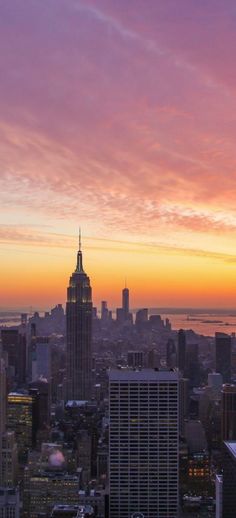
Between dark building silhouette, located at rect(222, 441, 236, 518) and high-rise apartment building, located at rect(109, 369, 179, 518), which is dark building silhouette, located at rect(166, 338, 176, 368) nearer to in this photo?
high-rise apartment building, located at rect(109, 369, 179, 518)

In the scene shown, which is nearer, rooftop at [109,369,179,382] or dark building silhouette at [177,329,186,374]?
rooftop at [109,369,179,382]

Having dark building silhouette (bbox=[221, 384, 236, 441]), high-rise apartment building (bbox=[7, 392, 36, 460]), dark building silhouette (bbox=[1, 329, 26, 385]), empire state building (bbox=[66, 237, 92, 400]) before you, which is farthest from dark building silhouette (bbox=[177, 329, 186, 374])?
dark building silhouette (bbox=[1, 329, 26, 385])

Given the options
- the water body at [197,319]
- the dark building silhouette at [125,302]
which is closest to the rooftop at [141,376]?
the water body at [197,319]

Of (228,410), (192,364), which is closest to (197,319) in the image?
(228,410)

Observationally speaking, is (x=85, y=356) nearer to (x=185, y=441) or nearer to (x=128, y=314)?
(x=128, y=314)

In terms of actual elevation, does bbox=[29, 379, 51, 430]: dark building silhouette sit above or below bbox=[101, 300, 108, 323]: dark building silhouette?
below

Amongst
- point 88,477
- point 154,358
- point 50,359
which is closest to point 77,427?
point 154,358

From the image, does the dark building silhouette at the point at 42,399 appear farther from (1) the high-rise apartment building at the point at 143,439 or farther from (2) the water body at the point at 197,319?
(1) the high-rise apartment building at the point at 143,439
